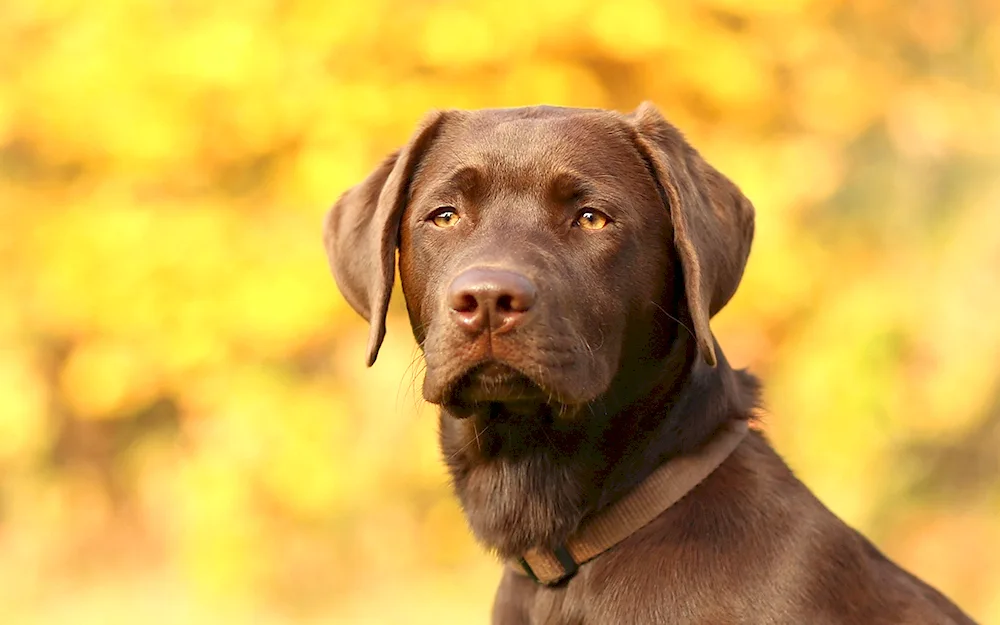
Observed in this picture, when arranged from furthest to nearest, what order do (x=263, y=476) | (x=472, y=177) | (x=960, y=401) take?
(x=263, y=476) → (x=960, y=401) → (x=472, y=177)

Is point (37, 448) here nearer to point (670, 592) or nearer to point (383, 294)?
point (383, 294)

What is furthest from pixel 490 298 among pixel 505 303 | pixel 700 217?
pixel 700 217

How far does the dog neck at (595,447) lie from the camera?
3.02m

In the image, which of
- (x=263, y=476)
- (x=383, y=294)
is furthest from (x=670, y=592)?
(x=263, y=476)

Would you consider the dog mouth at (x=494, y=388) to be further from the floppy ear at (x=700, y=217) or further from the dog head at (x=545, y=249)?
the floppy ear at (x=700, y=217)

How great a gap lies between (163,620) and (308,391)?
5.16 feet

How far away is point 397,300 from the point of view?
22.4 ft

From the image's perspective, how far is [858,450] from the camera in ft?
20.4

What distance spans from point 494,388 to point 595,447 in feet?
1.19

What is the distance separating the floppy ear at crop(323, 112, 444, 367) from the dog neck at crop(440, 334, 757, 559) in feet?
1.35

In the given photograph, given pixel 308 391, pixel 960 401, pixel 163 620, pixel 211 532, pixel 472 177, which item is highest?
pixel 472 177

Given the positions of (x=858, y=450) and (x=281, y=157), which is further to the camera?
(x=281, y=157)

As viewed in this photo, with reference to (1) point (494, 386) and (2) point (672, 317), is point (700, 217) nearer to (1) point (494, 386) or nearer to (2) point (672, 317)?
(2) point (672, 317)

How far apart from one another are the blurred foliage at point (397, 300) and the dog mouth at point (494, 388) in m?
3.41
